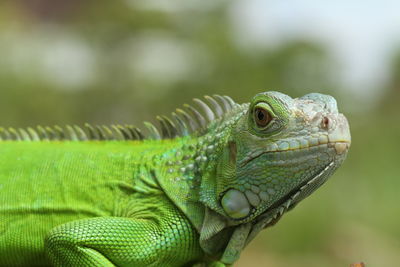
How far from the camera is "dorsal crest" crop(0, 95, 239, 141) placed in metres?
3.88

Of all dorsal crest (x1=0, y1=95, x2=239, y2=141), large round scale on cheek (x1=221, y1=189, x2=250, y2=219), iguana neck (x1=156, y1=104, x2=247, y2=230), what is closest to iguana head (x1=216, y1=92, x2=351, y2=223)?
large round scale on cheek (x1=221, y1=189, x2=250, y2=219)

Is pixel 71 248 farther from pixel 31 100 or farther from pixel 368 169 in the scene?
pixel 31 100

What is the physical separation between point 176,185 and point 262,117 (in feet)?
2.66

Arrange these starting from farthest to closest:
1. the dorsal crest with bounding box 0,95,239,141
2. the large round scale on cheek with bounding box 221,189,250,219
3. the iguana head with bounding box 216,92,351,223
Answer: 1. the dorsal crest with bounding box 0,95,239,141
2. the large round scale on cheek with bounding box 221,189,250,219
3. the iguana head with bounding box 216,92,351,223

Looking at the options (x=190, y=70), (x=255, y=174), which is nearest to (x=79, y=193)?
(x=255, y=174)

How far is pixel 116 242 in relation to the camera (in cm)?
323

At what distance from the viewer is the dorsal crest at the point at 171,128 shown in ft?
12.7

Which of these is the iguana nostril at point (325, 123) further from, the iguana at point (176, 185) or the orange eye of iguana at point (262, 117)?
the orange eye of iguana at point (262, 117)

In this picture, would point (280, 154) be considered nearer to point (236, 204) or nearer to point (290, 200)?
point (290, 200)

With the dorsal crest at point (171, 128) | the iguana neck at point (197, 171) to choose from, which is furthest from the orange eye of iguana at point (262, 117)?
the dorsal crest at point (171, 128)

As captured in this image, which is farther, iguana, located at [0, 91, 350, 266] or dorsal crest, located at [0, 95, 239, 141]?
dorsal crest, located at [0, 95, 239, 141]

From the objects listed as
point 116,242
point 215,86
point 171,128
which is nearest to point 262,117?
point 171,128

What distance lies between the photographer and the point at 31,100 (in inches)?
757

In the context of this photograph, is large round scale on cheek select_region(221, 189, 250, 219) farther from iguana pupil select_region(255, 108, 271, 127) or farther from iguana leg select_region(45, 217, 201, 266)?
iguana pupil select_region(255, 108, 271, 127)
